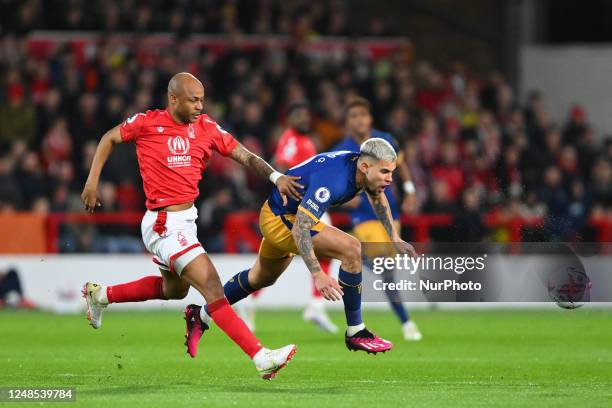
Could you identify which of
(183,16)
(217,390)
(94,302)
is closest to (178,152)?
(94,302)

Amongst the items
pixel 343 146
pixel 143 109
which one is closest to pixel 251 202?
pixel 143 109

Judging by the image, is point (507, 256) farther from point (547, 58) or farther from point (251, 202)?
point (547, 58)

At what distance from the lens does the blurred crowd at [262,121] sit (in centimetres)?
1989

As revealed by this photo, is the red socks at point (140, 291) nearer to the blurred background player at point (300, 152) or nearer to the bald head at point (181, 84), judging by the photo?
the bald head at point (181, 84)

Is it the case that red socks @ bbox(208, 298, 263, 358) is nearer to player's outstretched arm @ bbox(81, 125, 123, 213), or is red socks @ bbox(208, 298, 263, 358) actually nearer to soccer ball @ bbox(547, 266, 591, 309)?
player's outstretched arm @ bbox(81, 125, 123, 213)

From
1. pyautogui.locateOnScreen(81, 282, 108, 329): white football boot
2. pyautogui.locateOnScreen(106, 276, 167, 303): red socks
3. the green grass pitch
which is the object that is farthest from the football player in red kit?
the green grass pitch

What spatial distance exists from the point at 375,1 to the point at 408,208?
1445 centimetres

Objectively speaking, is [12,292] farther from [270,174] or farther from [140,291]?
[270,174]

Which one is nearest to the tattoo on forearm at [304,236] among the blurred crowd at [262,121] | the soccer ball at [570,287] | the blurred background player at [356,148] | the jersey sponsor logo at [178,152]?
the jersey sponsor logo at [178,152]

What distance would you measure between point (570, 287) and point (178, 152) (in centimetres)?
529

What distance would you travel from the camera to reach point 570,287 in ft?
45.5

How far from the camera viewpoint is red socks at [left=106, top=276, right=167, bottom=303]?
10859 millimetres

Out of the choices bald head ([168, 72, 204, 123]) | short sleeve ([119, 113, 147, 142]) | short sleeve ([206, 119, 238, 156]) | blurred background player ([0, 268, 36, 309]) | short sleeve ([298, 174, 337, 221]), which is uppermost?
bald head ([168, 72, 204, 123])

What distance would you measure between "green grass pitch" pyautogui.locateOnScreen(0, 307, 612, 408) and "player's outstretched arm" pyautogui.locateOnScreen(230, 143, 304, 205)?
145 centimetres
